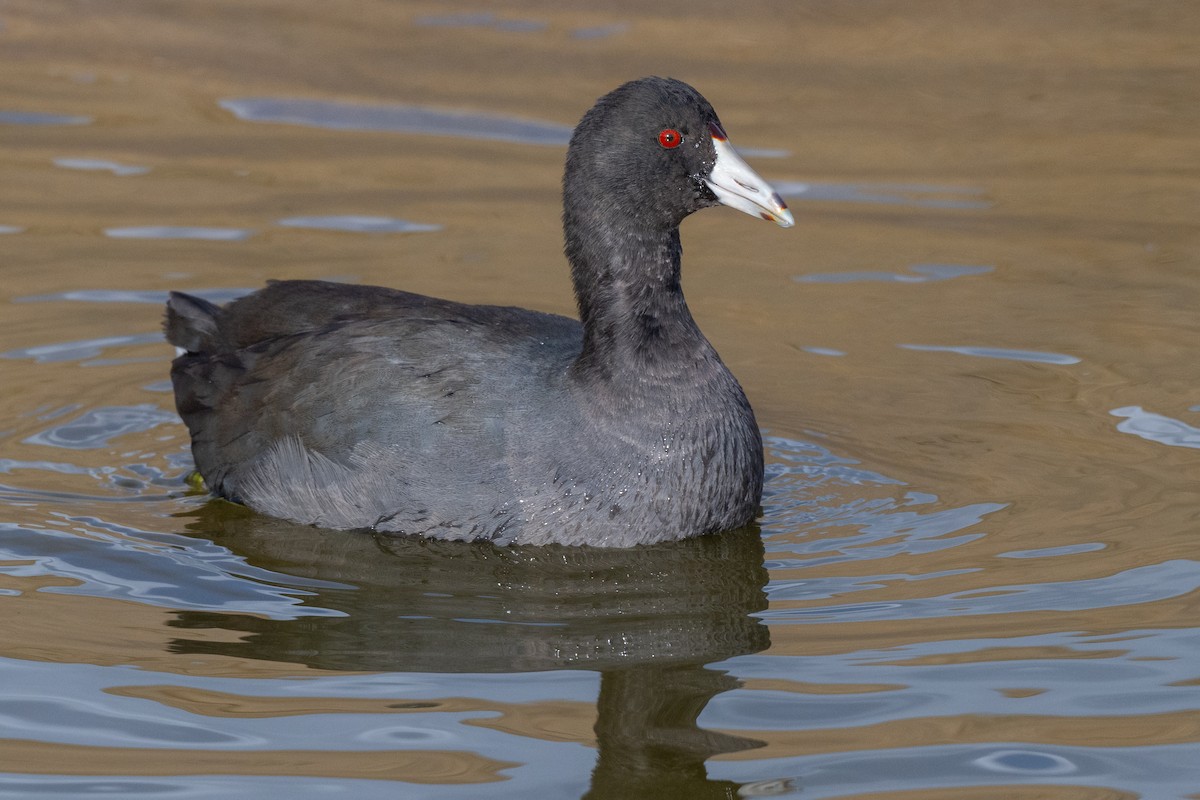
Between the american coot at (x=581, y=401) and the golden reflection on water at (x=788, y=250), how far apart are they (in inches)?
18.4

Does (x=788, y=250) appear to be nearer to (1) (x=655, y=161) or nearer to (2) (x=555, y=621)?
(1) (x=655, y=161)

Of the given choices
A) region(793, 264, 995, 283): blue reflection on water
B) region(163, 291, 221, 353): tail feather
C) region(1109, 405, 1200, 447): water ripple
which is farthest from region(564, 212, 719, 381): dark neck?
region(793, 264, 995, 283): blue reflection on water

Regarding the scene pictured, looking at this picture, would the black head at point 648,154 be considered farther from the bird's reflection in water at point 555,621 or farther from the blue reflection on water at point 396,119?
the blue reflection on water at point 396,119

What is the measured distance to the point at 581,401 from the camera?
598 cm

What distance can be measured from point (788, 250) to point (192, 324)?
3.25m

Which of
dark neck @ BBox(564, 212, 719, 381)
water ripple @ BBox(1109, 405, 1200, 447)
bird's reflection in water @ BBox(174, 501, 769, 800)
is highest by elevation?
dark neck @ BBox(564, 212, 719, 381)

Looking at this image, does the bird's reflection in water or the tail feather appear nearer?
the bird's reflection in water

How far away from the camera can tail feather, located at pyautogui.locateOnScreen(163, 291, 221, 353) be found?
6.80 metres

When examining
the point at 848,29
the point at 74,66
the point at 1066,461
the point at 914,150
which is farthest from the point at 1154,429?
the point at 74,66

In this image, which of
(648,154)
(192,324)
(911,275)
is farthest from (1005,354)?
(192,324)

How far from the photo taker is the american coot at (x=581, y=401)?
19.3 ft

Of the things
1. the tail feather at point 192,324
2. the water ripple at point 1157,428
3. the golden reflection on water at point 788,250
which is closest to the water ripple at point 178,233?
the golden reflection on water at point 788,250

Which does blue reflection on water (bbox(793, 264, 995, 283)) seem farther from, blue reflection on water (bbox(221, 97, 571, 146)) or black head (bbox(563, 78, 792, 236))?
black head (bbox(563, 78, 792, 236))

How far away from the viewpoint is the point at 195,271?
8.56 m
